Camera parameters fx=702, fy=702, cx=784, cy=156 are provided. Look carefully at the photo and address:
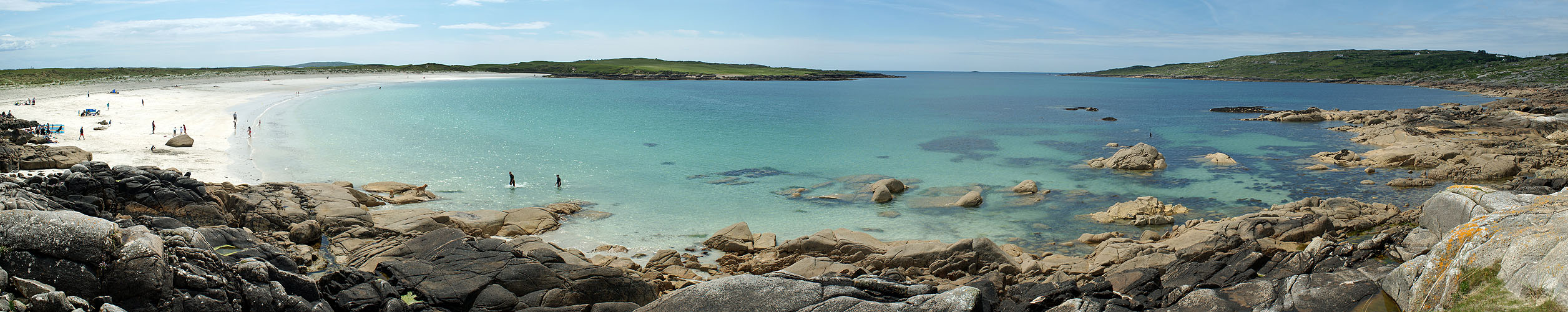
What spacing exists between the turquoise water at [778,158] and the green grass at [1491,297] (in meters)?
12.8

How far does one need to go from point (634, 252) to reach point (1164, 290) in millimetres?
14886

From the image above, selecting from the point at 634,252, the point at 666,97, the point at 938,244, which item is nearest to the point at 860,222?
the point at 938,244

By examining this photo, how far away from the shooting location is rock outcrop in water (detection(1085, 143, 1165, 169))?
1522 inches

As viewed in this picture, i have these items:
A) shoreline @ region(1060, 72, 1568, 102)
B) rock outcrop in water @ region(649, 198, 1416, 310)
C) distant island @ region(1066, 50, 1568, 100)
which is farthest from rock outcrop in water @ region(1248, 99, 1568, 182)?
distant island @ region(1066, 50, 1568, 100)

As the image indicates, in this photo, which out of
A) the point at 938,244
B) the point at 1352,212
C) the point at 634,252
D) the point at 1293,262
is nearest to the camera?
the point at 1293,262

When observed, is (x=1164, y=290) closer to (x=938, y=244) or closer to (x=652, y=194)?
(x=938, y=244)

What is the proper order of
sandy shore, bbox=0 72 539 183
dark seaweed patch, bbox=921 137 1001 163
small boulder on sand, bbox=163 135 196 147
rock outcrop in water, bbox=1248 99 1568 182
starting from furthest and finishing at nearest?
1. dark seaweed patch, bbox=921 137 1001 163
2. small boulder on sand, bbox=163 135 196 147
3. sandy shore, bbox=0 72 539 183
4. rock outcrop in water, bbox=1248 99 1568 182

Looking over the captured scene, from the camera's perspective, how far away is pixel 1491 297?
1062 centimetres

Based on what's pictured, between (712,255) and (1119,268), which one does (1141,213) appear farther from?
(712,255)

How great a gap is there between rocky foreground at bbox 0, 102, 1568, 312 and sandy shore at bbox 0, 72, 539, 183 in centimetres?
1128

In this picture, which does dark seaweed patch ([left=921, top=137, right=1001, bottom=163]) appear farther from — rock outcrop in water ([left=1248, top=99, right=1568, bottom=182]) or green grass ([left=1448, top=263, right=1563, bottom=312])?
green grass ([left=1448, top=263, right=1563, bottom=312])

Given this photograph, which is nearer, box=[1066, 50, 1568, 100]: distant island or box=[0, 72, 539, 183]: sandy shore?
box=[0, 72, 539, 183]: sandy shore

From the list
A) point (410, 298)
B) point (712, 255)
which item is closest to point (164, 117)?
point (712, 255)

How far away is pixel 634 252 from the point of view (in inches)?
883
